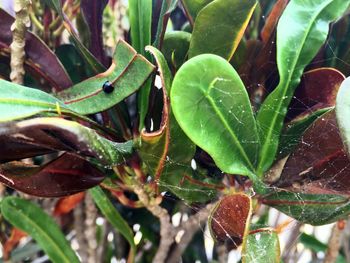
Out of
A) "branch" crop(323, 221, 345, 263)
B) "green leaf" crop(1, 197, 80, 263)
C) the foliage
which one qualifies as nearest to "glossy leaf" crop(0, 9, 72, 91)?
the foliage

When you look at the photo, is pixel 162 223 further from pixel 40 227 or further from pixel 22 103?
pixel 22 103

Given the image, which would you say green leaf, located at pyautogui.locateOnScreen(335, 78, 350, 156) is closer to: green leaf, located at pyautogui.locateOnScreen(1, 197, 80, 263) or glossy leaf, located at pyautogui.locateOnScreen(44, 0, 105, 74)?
glossy leaf, located at pyautogui.locateOnScreen(44, 0, 105, 74)

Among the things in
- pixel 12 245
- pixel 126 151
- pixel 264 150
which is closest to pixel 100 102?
pixel 126 151

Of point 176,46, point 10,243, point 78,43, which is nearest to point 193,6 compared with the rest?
point 176,46

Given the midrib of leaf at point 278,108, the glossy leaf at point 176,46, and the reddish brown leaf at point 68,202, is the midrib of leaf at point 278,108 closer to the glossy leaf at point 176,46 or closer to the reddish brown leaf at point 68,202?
the glossy leaf at point 176,46

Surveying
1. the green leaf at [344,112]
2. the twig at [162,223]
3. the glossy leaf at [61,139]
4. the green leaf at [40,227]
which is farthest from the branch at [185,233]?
the green leaf at [344,112]

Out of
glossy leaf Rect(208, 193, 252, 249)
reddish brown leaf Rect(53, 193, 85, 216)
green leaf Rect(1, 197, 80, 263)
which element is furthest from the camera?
reddish brown leaf Rect(53, 193, 85, 216)
